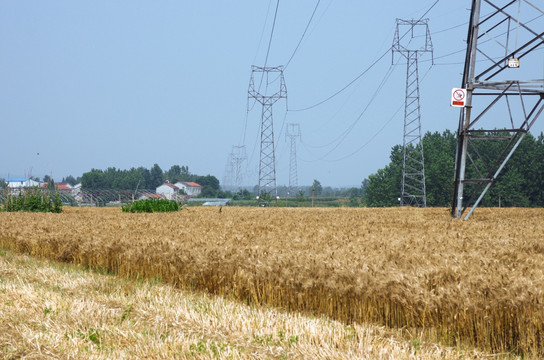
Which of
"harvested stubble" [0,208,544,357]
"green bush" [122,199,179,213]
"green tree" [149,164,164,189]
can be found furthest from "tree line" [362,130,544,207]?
"green tree" [149,164,164,189]

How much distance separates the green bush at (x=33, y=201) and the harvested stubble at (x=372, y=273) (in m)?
19.0

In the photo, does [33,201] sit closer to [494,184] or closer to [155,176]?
[494,184]

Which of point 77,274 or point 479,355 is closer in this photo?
point 479,355

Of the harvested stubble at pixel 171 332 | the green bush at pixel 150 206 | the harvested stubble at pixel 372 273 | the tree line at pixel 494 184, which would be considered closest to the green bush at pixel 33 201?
the green bush at pixel 150 206

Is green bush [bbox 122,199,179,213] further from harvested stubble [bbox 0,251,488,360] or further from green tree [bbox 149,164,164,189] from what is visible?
green tree [bbox 149,164,164,189]

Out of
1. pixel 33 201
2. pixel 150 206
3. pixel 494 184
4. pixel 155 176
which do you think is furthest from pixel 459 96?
pixel 155 176

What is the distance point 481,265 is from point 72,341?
17.4ft

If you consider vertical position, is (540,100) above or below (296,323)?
above

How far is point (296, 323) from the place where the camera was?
5812mm

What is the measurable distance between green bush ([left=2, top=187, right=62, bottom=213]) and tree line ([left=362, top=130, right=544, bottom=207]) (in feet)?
194

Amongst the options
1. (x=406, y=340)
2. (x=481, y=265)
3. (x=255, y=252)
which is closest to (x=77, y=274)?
(x=255, y=252)

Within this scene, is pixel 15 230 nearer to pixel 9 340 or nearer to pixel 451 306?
pixel 9 340

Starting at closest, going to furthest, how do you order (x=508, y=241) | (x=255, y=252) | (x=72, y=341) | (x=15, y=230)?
(x=72, y=341) < (x=255, y=252) < (x=508, y=241) < (x=15, y=230)

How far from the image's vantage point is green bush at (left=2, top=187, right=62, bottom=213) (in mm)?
29250
